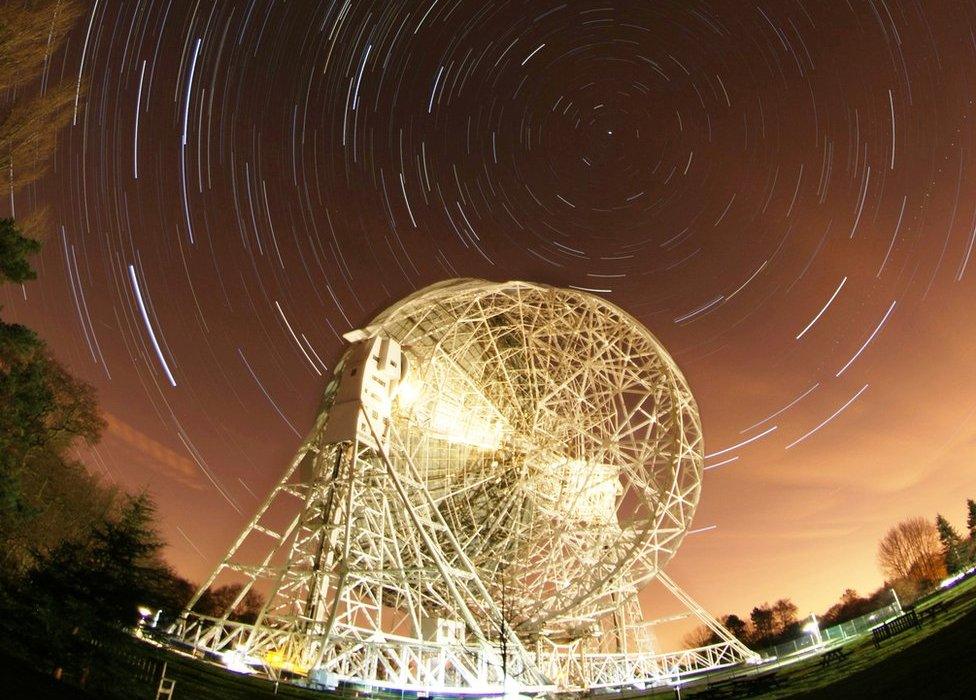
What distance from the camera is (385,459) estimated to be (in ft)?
61.4

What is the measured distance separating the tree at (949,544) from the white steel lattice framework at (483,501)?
3266 cm

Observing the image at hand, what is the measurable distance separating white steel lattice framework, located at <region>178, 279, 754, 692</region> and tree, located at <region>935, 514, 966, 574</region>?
3266cm

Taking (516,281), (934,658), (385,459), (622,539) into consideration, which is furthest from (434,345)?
(934,658)

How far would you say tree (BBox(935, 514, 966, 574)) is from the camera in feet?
145

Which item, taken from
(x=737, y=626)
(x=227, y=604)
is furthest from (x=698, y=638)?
(x=227, y=604)

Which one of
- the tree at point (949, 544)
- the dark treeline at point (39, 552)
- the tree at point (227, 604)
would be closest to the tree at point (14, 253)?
the dark treeline at point (39, 552)

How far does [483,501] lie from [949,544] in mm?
41770

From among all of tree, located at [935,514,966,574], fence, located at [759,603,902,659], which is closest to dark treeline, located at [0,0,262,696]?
fence, located at [759,603,902,659]

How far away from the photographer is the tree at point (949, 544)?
145 ft

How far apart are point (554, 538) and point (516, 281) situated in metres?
10.9

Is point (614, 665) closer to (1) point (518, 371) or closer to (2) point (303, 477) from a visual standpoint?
(1) point (518, 371)

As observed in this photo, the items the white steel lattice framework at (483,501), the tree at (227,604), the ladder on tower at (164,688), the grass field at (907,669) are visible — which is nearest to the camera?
the grass field at (907,669)

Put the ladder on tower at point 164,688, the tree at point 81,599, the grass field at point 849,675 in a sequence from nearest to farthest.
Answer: the grass field at point 849,675 → the ladder on tower at point 164,688 → the tree at point 81,599

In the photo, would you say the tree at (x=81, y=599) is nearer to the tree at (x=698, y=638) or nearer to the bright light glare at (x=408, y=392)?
the bright light glare at (x=408, y=392)
